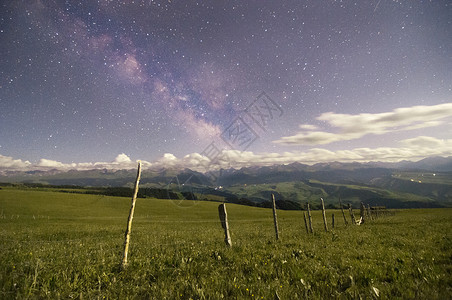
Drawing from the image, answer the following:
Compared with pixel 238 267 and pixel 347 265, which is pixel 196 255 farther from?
pixel 347 265

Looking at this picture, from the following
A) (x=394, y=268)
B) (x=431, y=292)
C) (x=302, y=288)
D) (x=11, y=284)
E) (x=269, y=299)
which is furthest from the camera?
(x=394, y=268)

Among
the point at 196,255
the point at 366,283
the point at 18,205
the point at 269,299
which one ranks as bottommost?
the point at 18,205

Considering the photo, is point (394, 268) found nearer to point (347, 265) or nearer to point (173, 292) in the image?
point (347, 265)

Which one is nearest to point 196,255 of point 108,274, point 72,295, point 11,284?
point 108,274

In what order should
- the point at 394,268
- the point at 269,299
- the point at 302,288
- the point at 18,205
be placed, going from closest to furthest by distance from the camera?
the point at 269,299 < the point at 302,288 < the point at 394,268 < the point at 18,205

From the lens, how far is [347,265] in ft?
21.1

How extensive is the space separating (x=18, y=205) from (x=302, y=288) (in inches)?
3041

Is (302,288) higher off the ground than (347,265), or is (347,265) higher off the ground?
(302,288)

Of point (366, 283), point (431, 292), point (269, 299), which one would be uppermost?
point (431, 292)

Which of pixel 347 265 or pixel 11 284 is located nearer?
pixel 11 284

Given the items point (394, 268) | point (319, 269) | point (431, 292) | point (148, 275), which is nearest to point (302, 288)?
point (319, 269)

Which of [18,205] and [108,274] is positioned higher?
[108,274]

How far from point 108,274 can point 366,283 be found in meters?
7.20

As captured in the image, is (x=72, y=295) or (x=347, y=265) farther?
(x=347, y=265)
